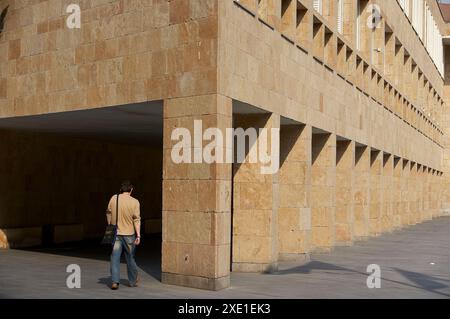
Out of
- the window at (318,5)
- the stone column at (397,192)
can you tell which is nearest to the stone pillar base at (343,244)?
A: the window at (318,5)

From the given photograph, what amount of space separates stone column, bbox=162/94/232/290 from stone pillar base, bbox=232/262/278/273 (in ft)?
8.09

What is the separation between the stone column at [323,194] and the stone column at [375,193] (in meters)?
7.70

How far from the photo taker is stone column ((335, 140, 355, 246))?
22.4m

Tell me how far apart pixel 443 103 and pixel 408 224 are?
814 inches

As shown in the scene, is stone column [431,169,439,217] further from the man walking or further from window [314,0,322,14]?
the man walking

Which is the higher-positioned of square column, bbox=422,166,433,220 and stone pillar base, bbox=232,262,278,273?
square column, bbox=422,166,433,220

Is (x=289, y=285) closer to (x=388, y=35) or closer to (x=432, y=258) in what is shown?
(x=432, y=258)

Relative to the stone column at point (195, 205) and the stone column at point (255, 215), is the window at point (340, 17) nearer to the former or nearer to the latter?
the stone column at point (255, 215)

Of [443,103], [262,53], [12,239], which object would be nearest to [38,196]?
[12,239]

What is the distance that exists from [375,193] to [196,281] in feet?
57.0

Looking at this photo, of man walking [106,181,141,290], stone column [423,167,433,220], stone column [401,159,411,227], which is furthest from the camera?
stone column [423,167,433,220]

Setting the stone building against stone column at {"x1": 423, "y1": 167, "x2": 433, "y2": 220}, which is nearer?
the stone building

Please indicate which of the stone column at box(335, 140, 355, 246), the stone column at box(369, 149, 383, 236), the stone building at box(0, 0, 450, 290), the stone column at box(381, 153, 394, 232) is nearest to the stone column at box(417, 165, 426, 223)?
the stone column at box(381, 153, 394, 232)

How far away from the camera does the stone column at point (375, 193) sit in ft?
90.2
